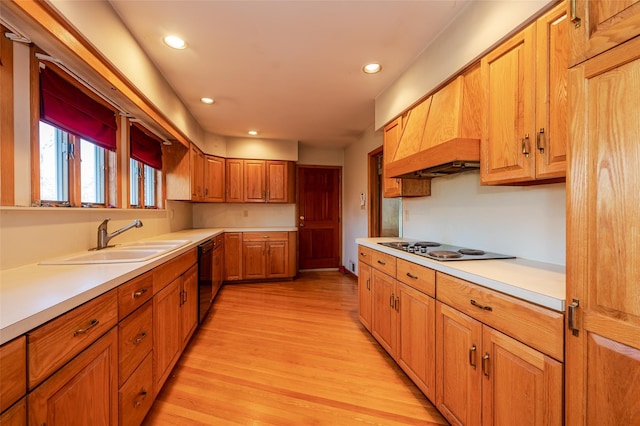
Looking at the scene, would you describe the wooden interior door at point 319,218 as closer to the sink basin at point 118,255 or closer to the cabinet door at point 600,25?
the sink basin at point 118,255

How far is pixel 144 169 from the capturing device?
3.12m

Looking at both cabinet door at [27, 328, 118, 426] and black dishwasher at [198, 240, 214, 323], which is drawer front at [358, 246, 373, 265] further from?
cabinet door at [27, 328, 118, 426]

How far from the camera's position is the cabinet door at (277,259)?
4.61 meters

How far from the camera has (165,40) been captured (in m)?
1.98

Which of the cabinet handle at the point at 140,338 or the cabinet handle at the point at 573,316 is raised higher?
the cabinet handle at the point at 573,316

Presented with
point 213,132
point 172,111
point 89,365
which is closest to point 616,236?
point 89,365

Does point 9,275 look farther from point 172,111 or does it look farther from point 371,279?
point 371,279

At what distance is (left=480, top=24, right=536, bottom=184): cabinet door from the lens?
1319mm

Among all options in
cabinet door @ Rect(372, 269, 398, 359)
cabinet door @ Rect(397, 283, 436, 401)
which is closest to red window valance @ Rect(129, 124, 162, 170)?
cabinet door @ Rect(372, 269, 398, 359)

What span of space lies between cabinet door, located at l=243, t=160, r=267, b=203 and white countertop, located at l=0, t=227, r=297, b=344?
10.5 ft

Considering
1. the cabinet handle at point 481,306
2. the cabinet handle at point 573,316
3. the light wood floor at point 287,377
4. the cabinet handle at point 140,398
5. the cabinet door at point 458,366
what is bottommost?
the light wood floor at point 287,377

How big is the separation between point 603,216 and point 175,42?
2589 mm

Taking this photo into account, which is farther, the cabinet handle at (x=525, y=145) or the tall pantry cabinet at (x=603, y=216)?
the cabinet handle at (x=525, y=145)

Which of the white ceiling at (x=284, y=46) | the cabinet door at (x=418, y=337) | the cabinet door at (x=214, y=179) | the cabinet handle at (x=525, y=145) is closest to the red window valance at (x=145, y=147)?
the white ceiling at (x=284, y=46)
